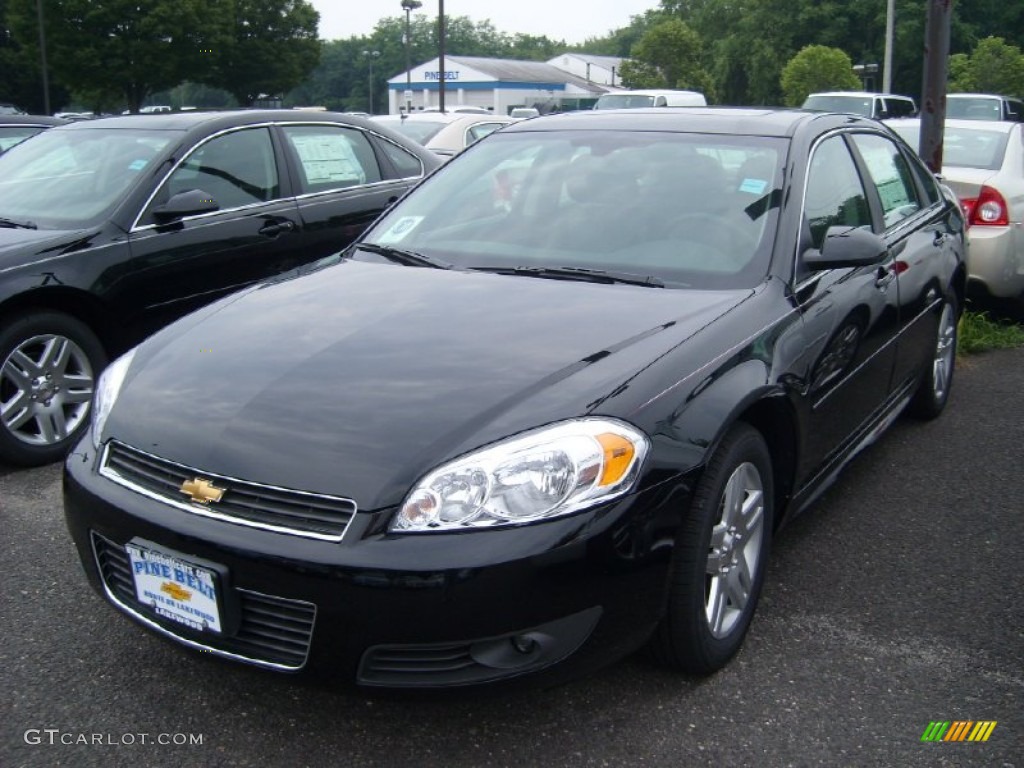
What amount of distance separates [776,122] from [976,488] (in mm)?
1823

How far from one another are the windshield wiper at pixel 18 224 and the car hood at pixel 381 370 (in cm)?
203

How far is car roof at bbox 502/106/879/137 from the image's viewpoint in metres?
3.82

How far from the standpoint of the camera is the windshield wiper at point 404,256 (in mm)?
3627

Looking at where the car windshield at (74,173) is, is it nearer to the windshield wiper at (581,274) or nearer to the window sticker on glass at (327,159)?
the window sticker on glass at (327,159)

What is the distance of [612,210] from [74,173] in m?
3.14

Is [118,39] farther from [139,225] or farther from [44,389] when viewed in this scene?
[44,389]

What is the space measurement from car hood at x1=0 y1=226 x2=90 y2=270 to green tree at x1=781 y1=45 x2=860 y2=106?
36.8 metres

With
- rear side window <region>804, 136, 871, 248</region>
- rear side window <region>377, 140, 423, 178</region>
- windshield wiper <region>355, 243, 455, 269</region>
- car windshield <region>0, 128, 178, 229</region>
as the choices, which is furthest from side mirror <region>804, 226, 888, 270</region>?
rear side window <region>377, 140, 423, 178</region>

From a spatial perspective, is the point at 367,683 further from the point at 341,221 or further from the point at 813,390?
the point at 341,221

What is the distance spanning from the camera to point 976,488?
448cm

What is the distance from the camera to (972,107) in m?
23.0

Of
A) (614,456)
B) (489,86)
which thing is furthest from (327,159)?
(489,86)

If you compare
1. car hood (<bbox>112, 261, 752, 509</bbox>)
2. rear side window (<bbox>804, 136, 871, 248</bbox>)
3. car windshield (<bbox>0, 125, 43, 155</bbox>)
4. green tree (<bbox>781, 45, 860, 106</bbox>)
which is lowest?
car hood (<bbox>112, 261, 752, 509</bbox>)

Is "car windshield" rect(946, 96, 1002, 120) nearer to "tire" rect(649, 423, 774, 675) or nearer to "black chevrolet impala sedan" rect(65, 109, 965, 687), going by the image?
"black chevrolet impala sedan" rect(65, 109, 965, 687)
